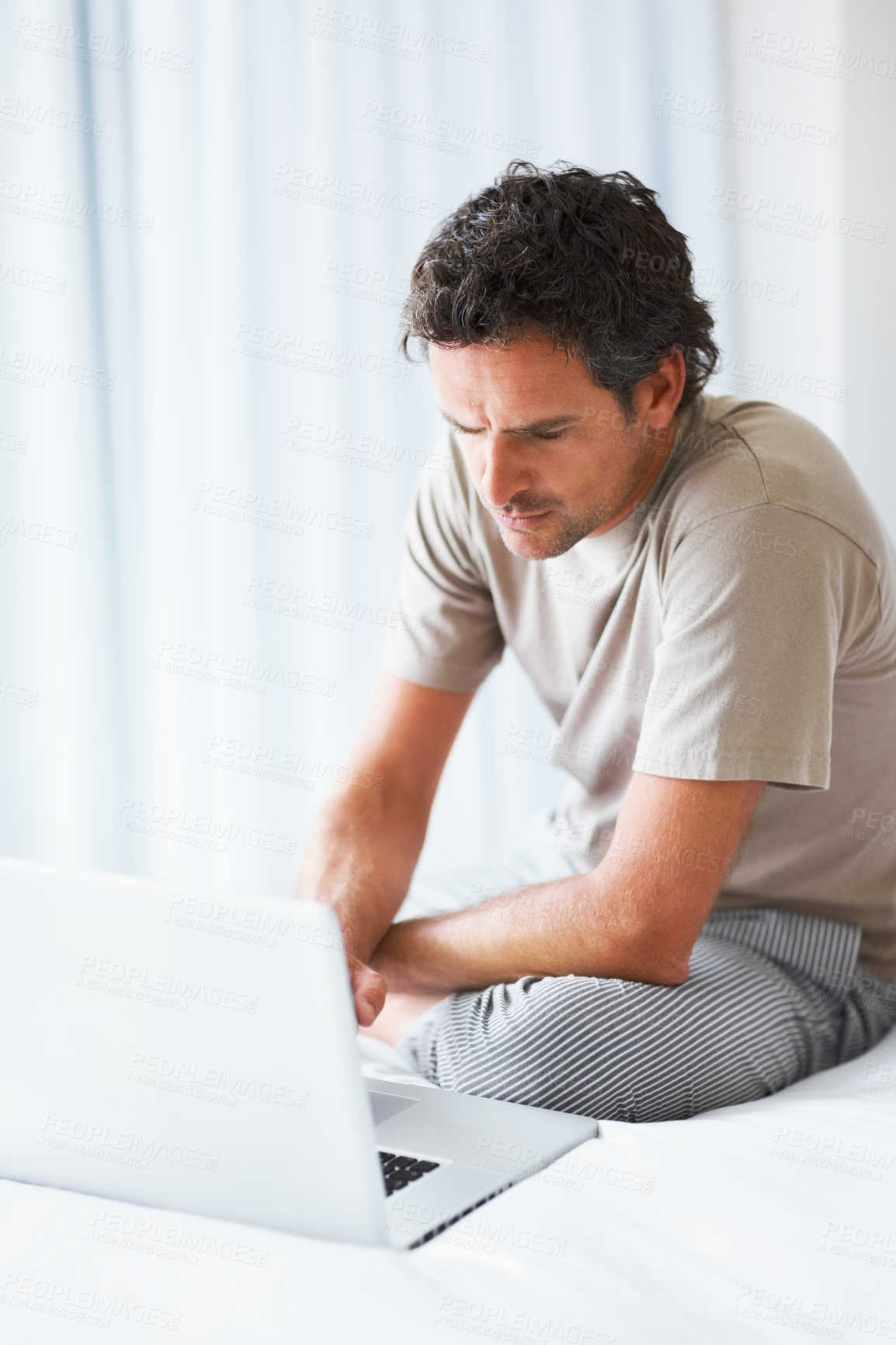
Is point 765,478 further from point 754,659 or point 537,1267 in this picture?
point 537,1267

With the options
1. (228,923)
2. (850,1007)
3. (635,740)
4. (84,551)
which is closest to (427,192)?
(84,551)

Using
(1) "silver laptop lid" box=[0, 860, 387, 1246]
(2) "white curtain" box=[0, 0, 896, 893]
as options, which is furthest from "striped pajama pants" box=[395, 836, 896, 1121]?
(2) "white curtain" box=[0, 0, 896, 893]

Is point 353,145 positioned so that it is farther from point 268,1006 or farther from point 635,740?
point 268,1006

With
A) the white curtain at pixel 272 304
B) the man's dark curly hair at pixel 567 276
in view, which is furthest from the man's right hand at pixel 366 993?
the white curtain at pixel 272 304

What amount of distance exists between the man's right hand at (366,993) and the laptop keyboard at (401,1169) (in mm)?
156

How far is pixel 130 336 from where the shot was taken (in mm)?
2088

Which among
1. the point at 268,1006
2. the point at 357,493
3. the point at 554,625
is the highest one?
the point at 357,493

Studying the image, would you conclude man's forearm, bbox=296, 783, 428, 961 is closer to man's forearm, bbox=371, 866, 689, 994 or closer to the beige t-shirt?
man's forearm, bbox=371, 866, 689, 994

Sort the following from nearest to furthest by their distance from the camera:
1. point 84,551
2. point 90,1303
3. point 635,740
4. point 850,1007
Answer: point 90,1303 → point 850,1007 → point 635,740 → point 84,551

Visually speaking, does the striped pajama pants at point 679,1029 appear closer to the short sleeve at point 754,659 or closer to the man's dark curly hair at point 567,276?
the short sleeve at point 754,659

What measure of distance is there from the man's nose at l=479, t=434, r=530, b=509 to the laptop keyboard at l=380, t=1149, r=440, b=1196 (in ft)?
2.03

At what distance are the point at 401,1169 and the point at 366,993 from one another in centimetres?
20

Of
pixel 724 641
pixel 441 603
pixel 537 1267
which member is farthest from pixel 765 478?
pixel 537 1267

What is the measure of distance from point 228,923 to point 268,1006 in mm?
54
